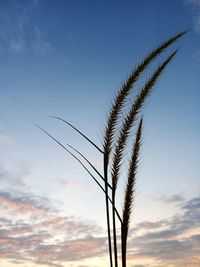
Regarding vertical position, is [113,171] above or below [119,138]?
below

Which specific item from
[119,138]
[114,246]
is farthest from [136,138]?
[114,246]

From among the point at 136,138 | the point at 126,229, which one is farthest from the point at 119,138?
the point at 126,229

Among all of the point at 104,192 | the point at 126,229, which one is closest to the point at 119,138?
the point at 104,192

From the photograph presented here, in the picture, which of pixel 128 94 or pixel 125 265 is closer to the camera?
pixel 125 265

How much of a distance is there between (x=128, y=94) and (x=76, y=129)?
527mm

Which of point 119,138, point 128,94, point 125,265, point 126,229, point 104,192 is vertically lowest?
point 125,265

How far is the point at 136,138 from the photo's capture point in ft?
11.2

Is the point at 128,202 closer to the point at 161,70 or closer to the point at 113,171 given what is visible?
the point at 113,171

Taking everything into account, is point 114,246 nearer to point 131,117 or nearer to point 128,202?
point 128,202

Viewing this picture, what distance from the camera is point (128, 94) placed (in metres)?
3.37

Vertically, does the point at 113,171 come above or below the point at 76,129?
below

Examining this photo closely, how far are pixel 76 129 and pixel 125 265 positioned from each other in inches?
44.6

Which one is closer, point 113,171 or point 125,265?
point 125,265

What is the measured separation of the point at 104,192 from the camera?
334 centimetres
